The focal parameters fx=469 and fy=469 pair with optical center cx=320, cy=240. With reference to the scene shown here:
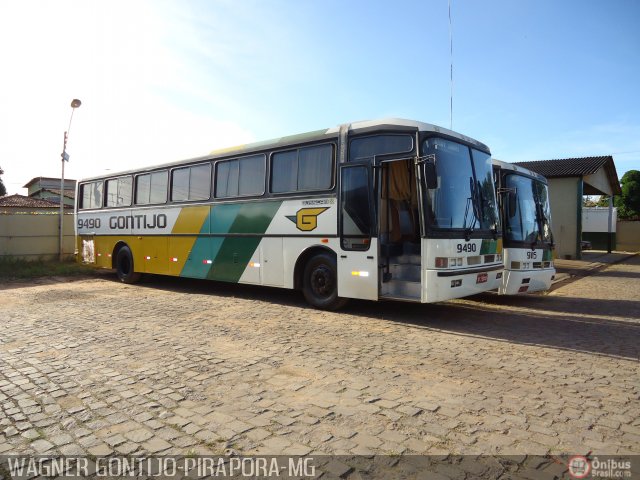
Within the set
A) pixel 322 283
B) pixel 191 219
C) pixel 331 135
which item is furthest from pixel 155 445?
pixel 191 219

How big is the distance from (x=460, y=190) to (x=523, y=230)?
290 centimetres

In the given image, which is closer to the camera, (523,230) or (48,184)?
(523,230)

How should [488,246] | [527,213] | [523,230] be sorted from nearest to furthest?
[488,246] < [523,230] < [527,213]

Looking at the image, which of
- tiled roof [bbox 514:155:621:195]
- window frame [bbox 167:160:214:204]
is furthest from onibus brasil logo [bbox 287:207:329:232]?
tiled roof [bbox 514:155:621:195]

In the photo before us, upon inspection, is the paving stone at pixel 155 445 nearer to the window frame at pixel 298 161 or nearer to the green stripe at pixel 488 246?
the window frame at pixel 298 161

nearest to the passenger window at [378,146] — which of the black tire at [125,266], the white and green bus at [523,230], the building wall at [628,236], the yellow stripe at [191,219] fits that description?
the white and green bus at [523,230]

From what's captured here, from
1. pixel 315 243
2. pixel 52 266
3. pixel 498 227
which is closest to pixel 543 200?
pixel 498 227

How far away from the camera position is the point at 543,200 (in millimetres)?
10891

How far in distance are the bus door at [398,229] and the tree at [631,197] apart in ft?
160

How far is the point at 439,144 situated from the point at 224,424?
5.66 m

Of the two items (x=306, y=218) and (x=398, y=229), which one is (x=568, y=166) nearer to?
(x=398, y=229)

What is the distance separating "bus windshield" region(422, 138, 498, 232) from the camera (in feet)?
24.6

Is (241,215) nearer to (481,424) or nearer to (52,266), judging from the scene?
(481,424)

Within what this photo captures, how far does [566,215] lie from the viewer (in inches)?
910
